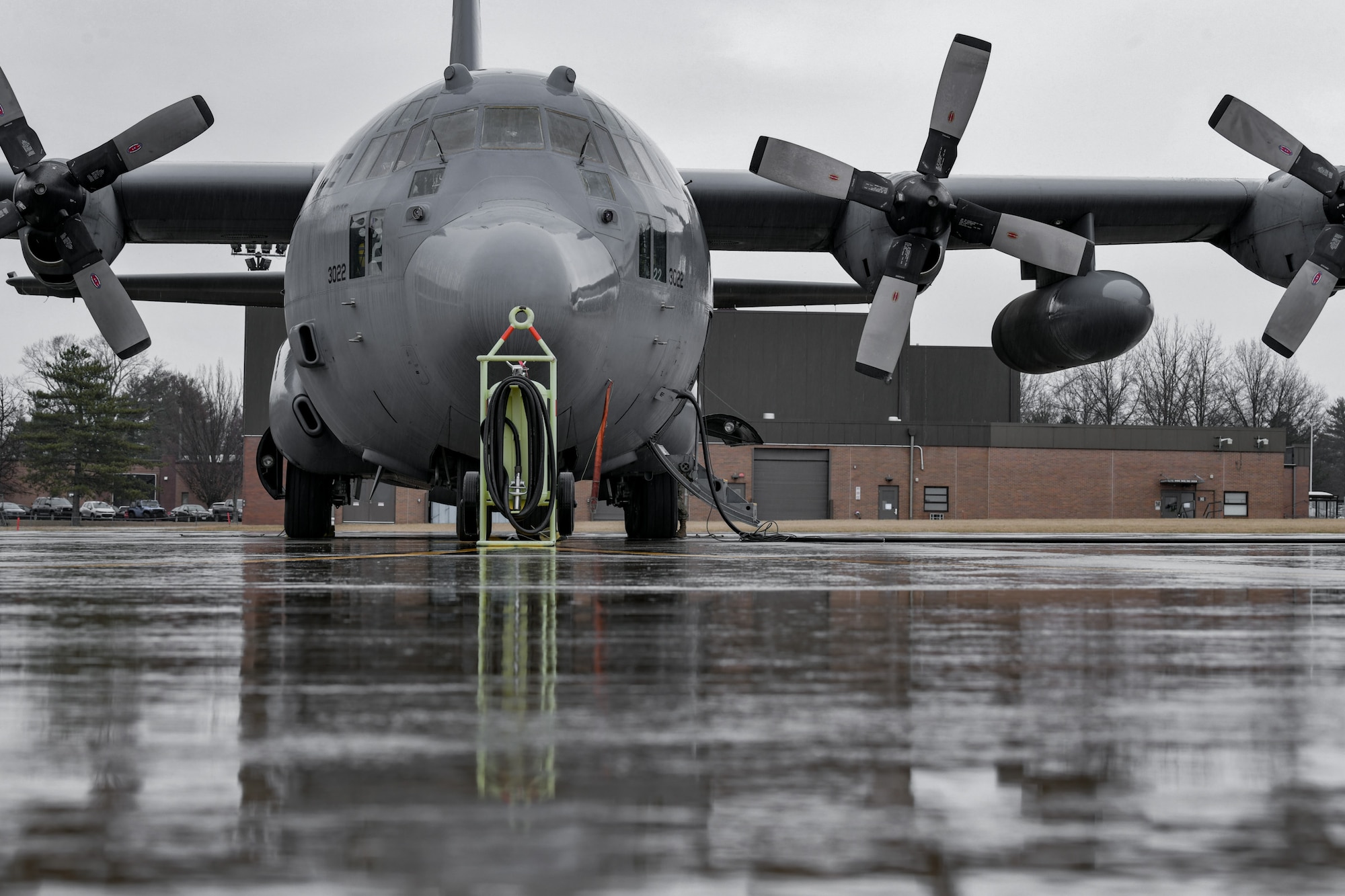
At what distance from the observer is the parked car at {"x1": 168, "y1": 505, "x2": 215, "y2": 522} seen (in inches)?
2822

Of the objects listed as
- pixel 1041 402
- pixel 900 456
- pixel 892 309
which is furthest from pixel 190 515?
pixel 892 309

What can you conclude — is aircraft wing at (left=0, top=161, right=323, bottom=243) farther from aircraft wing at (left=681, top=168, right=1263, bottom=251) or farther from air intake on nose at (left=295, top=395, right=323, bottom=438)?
aircraft wing at (left=681, top=168, right=1263, bottom=251)

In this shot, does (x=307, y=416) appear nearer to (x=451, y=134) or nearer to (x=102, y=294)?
(x=102, y=294)

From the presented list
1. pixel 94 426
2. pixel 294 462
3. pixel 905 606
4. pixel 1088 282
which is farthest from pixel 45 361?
pixel 905 606

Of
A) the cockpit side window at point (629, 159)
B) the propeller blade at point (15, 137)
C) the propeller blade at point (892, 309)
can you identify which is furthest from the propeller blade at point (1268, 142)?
the propeller blade at point (15, 137)

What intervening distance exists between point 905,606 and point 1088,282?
983cm

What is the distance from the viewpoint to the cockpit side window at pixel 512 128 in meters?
9.38

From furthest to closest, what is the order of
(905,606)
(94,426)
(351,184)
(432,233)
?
(94,426) → (351,184) → (432,233) → (905,606)

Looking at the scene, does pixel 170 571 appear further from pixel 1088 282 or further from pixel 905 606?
pixel 1088 282

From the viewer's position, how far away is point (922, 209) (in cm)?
1200

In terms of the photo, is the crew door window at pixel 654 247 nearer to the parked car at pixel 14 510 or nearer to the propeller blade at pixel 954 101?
the propeller blade at pixel 954 101

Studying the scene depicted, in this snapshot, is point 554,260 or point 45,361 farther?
point 45,361

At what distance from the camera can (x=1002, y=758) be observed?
1.53 metres

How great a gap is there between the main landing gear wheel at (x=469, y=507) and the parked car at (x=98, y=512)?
70302 millimetres
